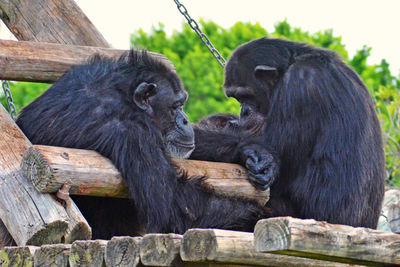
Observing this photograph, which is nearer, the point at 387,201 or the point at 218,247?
the point at 218,247

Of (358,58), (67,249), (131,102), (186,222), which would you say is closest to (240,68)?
(131,102)

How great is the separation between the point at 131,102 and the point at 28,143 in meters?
0.85

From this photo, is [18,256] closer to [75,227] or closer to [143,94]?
[75,227]

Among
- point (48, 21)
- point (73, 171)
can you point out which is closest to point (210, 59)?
point (48, 21)

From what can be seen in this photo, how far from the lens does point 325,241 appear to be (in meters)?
3.28

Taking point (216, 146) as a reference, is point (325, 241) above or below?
below

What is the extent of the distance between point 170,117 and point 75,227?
1.59 meters

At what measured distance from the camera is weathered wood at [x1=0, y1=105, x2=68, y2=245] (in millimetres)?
4211

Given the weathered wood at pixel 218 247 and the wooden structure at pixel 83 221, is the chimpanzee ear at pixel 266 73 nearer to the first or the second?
the wooden structure at pixel 83 221

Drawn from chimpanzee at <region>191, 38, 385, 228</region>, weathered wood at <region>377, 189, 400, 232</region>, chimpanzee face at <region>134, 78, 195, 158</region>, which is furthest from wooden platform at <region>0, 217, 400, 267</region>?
weathered wood at <region>377, 189, 400, 232</region>

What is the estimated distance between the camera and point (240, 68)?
6145 mm

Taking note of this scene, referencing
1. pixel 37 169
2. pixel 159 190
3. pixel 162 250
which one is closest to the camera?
pixel 162 250

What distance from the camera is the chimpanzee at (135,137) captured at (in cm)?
473

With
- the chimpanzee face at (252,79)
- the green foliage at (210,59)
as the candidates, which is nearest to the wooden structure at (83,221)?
the chimpanzee face at (252,79)
